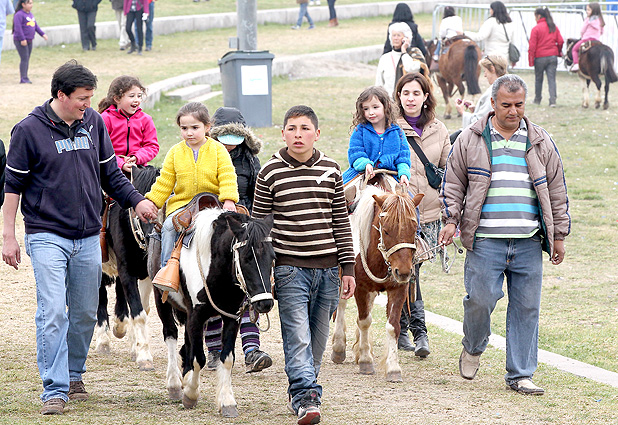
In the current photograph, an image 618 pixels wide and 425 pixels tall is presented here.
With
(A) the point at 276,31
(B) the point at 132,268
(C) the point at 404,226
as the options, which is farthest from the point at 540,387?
(A) the point at 276,31

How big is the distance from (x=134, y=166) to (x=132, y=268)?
83 centimetres

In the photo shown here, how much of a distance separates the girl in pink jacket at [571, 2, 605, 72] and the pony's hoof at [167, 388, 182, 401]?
17.7 metres

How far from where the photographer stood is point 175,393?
6.43 meters

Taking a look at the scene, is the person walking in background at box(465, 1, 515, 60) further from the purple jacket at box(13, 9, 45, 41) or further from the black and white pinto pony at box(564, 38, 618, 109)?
the purple jacket at box(13, 9, 45, 41)

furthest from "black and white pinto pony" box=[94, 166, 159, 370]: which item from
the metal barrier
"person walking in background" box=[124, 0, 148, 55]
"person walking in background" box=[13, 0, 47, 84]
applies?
the metal barrier

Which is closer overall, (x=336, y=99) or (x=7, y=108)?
(x=7, y=108)

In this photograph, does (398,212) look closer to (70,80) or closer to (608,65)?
(70,80)

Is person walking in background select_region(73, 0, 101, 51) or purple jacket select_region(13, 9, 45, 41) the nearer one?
purple jacket select_region(13, 9, 45, 41)

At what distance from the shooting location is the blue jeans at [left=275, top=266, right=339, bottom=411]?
5.72 meters

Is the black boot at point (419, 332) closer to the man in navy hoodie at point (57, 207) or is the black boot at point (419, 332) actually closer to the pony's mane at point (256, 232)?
the pony's mane at point (256, 232)

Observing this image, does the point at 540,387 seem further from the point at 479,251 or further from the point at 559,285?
the point at 559,285

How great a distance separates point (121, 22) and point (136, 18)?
0.59 metres

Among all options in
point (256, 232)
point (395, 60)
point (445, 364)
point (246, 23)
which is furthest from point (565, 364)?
point (246, 23)

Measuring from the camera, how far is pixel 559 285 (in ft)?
34.1
